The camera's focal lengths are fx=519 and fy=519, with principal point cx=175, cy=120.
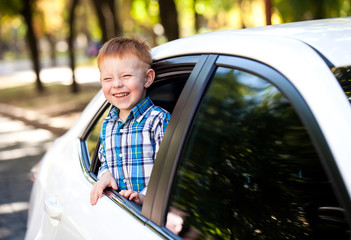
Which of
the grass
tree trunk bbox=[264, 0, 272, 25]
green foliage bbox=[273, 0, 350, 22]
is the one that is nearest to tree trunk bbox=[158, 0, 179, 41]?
green foliage bbox=[273, 0, 350, 22]

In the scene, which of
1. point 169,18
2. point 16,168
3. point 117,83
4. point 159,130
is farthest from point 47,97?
point 159,130

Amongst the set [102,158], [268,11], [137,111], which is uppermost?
[268,11]

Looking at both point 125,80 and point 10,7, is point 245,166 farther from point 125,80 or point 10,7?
point 10,7

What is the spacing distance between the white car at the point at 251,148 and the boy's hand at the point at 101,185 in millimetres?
26

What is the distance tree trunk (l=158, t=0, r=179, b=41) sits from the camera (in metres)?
11.0

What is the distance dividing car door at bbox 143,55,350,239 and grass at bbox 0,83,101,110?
42.7 ft

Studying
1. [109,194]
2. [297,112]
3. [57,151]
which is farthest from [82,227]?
[297,112]

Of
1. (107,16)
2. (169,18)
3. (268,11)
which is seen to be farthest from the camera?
(107,16)

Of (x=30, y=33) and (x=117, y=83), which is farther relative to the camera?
(x=30, y=33)

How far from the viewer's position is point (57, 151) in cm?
282

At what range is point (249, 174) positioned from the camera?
5.32 ft

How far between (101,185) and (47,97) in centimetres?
1639

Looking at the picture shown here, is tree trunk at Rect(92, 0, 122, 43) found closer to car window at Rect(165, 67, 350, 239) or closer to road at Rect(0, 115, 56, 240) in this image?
road at Rect(0, 115, 56, 240)

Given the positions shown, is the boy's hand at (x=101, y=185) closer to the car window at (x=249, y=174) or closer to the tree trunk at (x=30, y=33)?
the car window at (x=249, y=174)
